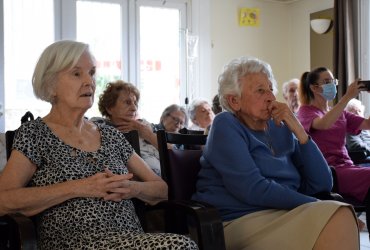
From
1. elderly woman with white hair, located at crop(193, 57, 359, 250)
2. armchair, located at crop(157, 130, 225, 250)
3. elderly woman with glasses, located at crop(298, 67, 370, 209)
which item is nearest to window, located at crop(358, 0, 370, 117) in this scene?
elderly woman with glasses, located at crop(298, 67, 370, 209)

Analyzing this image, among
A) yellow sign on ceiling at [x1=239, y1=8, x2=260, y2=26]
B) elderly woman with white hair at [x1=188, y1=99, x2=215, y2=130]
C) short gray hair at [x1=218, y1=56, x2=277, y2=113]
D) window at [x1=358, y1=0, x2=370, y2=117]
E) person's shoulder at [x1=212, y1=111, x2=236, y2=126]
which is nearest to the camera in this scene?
person's shoulder at [x1=212, y1=111, x2=236, y2=126]

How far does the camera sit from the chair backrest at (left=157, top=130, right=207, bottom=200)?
1.94 metres

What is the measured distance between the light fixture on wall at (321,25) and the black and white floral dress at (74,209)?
4459mm

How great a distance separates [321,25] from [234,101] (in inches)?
160

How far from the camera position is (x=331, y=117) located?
2.99 m

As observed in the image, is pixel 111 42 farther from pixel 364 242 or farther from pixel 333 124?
pixel 364 242

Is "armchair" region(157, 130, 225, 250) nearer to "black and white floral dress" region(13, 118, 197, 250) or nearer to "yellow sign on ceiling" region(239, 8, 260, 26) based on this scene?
"black and white floral dress" region(13, 118, 197, 250)

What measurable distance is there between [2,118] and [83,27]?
3.89 feet

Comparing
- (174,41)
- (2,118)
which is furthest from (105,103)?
(174,41)

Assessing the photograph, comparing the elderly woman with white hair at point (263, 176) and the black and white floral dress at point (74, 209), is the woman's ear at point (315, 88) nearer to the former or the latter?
the elderly woman with white hair at point (263, 176)

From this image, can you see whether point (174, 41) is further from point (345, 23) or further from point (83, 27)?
point (345, 23)

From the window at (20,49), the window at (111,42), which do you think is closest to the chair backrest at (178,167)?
the window at (111,42)

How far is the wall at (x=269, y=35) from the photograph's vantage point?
226 inches

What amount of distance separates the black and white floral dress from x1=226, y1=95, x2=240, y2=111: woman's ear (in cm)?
53
